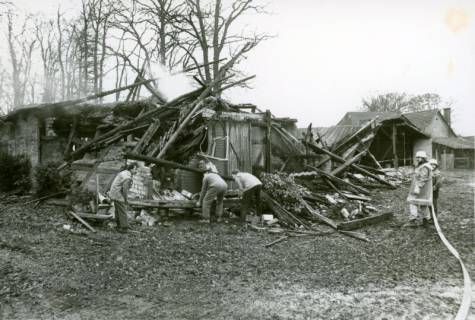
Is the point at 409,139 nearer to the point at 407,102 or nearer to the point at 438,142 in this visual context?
the point at 438,142

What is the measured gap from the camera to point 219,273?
618 cm

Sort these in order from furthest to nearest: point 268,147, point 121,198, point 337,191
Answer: point 337,191
point 268,147
point 121,198

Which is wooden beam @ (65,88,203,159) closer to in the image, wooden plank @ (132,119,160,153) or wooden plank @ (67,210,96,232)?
wooden plank @ (132,119,160,153)

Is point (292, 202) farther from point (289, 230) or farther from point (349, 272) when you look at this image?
point (349, 272)

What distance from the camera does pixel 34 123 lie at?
46.4 feet

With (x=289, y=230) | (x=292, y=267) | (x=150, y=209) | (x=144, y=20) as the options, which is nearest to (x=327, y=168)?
(x=289, y=230)

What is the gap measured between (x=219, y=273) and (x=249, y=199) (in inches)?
162

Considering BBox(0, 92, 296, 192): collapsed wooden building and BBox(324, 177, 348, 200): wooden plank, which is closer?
BBox(0, 92, 296, 192): collapsed wooden building

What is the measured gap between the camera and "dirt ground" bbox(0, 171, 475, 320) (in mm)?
4664

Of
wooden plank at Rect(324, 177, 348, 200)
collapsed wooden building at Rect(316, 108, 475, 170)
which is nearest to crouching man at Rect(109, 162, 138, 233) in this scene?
wooden plank at Rect(324, 177, 348, 200)

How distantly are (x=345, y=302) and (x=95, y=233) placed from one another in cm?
552

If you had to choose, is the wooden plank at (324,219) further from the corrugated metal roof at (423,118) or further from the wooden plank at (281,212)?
the corrugated metal roof at (423,118)

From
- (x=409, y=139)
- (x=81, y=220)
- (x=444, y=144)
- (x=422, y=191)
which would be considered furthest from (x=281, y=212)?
(x=444, y=144)

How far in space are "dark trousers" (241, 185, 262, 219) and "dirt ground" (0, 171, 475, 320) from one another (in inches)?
33.1
